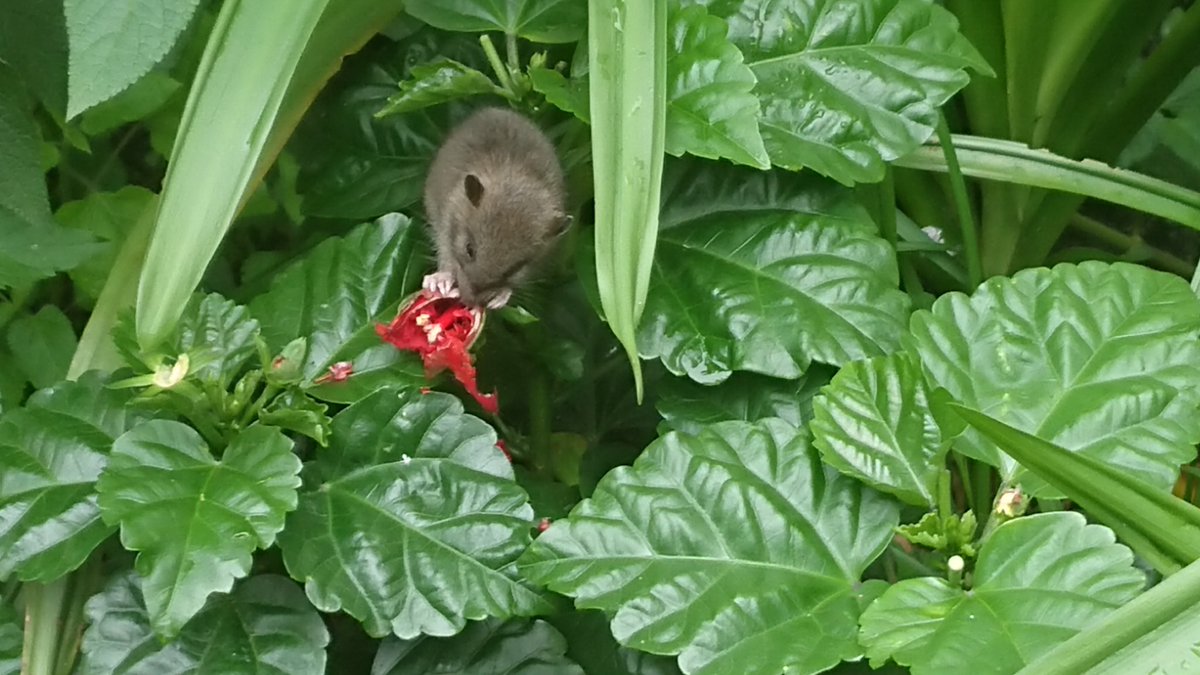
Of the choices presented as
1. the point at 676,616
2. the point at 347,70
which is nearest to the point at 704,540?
the point at 676,616

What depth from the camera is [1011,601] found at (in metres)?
0.78

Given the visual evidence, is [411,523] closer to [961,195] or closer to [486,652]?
[486,652]

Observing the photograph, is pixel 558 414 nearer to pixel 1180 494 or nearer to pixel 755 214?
pixel 755 214

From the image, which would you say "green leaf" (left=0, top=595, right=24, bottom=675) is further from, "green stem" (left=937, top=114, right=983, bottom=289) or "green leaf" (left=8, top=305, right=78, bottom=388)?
"green stem" (left=937, top=114, right=983, bottom=289)

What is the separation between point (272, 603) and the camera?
909 millimetres

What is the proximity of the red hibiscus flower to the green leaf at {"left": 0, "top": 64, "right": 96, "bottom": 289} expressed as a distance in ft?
1.23

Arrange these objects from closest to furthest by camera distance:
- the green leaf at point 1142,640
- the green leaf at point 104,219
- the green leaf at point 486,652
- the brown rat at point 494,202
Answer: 1. the green leaf at point 1142,640
2. the green leaf at point 486,652
3. the green leaf at point 104,219
4. the brown rat at point 494,202

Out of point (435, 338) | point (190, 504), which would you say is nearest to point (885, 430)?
point (435, 338)

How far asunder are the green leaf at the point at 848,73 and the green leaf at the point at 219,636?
0.61 m

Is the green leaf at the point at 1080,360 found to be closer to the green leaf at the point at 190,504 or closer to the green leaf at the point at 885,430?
the green leaf at the point at 885,430

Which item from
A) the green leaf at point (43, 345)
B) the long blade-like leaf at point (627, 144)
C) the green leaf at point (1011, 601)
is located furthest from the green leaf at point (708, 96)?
the green leaf at point (43, 345)

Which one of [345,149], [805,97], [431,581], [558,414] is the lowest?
[558,414]

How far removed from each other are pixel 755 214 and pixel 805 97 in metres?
0.13

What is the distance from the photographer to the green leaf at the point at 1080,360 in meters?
0.86
